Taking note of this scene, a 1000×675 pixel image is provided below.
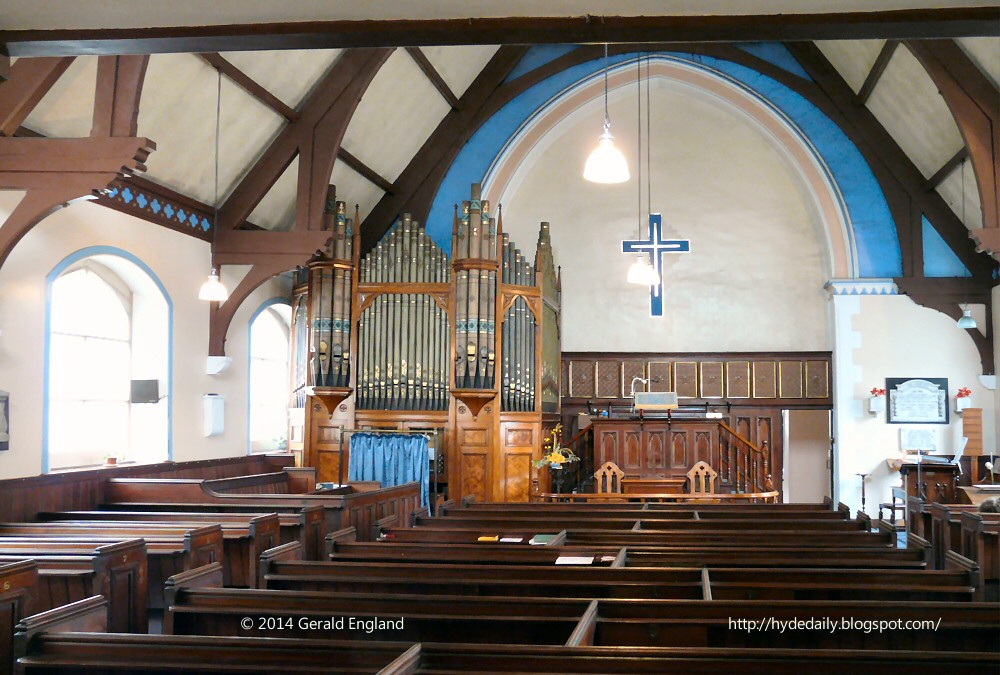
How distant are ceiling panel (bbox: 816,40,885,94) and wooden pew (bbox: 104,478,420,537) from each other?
7.77 m

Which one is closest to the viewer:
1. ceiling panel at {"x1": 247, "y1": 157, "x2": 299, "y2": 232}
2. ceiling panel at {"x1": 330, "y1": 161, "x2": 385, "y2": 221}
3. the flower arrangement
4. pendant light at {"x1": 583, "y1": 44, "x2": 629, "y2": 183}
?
pendant light at {"x1": 583, "y1": 44, "x2": 629, "y2": 183}

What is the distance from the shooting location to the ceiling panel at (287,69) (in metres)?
9.29

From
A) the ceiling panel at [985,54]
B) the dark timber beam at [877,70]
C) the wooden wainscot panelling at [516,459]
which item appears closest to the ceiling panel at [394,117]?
the wooden wainscot panelling at [516,459]

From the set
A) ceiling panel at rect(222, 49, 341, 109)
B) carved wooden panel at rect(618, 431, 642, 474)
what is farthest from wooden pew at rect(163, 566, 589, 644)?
carved wooden panel at rect(618, 431, 642, 474)

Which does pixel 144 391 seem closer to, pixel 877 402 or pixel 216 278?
pixel 216 278

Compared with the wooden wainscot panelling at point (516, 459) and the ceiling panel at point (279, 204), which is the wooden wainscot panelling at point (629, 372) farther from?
the ceiling panel at point (279, 204)

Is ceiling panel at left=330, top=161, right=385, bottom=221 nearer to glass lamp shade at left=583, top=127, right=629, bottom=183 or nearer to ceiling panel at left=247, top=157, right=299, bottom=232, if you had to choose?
ceiling panel at left=247, top=157, right=299, bottom=232

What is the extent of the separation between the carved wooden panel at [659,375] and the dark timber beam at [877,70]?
4591 mm

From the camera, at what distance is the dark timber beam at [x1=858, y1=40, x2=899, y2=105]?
11031 mm

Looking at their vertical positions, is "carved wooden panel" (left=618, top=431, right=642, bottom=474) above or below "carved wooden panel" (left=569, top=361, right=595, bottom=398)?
below

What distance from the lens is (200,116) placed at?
9.40 m

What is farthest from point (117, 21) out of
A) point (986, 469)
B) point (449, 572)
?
point (986, 469)

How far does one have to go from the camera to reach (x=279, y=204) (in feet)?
38.4

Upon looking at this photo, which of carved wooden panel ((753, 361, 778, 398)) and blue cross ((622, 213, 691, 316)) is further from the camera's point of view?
blue cross ((622, 213, 691, 316))
